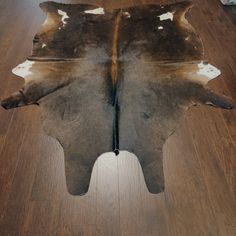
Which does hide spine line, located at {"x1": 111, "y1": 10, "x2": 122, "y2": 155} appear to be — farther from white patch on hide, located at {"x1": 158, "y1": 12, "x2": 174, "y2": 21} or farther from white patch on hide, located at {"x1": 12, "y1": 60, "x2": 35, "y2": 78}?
white patch on hide, located at {"x1": 12, "y1": 60, "x2": 35, "y2": 78}

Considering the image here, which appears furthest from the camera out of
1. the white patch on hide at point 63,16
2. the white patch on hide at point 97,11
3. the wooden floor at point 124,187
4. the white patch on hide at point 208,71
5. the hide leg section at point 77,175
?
the white patch on hide at point 97,11

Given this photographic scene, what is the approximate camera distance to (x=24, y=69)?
2.08m

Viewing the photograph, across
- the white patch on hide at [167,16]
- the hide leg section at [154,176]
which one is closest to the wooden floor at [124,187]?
the hide leg section at [154,176]

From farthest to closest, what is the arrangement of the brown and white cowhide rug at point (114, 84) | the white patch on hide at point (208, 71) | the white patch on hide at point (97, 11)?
the white patch on hide at point (97, 11), the white patch on hide at point (208, 71), the brown and white cowhide rug at point (114, 84)

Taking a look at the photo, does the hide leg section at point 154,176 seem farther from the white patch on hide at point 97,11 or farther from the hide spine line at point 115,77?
the white patch on hide at point 97,11

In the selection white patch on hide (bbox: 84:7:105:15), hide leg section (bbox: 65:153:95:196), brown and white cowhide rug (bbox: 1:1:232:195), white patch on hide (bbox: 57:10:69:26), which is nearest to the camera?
hide leg section (bbox: 65:153:95:196)

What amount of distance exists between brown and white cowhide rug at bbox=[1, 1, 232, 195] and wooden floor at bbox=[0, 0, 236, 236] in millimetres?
60

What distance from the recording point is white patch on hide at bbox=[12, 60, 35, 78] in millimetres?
2027

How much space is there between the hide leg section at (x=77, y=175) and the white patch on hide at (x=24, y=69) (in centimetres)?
83

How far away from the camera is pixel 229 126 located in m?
1.70

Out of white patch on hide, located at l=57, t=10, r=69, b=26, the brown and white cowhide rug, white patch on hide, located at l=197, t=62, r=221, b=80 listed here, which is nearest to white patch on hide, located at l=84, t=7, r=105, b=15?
the brown and white cowhide rug

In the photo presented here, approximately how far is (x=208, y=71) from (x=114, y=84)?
0.71 metres

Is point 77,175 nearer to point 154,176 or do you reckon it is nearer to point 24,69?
point 154,176

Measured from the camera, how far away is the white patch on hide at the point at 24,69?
203 centimetres
